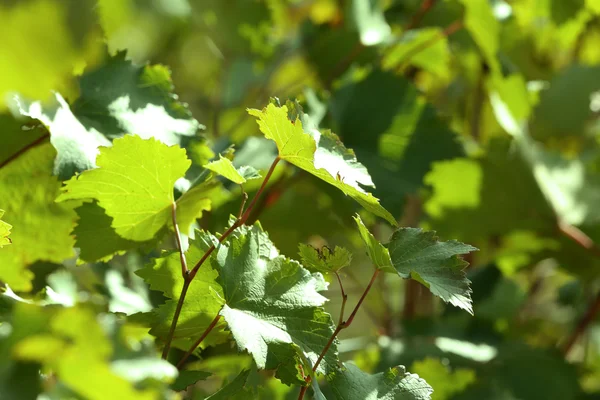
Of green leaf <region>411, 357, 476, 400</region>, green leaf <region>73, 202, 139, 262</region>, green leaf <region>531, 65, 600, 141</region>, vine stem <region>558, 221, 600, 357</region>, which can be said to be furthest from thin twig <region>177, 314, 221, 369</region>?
green leaf <region>531, 65, 600, 141</region>

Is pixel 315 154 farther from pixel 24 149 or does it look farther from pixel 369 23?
pixel 369 23

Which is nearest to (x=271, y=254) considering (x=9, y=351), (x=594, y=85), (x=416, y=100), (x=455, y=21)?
(x=9, y=351)

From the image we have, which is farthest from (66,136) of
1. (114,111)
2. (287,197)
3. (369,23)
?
(369,23)

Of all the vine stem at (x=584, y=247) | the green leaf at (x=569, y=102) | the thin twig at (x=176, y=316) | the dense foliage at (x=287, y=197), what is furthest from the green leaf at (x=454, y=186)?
the thin twig at (x=176, y=316)

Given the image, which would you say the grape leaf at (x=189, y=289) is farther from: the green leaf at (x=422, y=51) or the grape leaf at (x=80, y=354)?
the green leaf at (x=422, y=51)

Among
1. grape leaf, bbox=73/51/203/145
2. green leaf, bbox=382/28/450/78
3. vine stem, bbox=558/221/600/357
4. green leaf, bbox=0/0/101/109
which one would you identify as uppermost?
green leaf, bbox=0/0/101/109

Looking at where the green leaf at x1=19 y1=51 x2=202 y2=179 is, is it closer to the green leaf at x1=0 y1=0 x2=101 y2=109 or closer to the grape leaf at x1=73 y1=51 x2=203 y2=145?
the grape leaf at x1=73 y1=51 x2=203 y2=145

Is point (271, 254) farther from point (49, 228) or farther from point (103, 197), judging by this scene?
point (49, 228)

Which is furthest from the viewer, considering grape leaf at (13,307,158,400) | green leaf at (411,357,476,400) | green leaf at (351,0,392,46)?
green leaf at (351,0,392,46)
